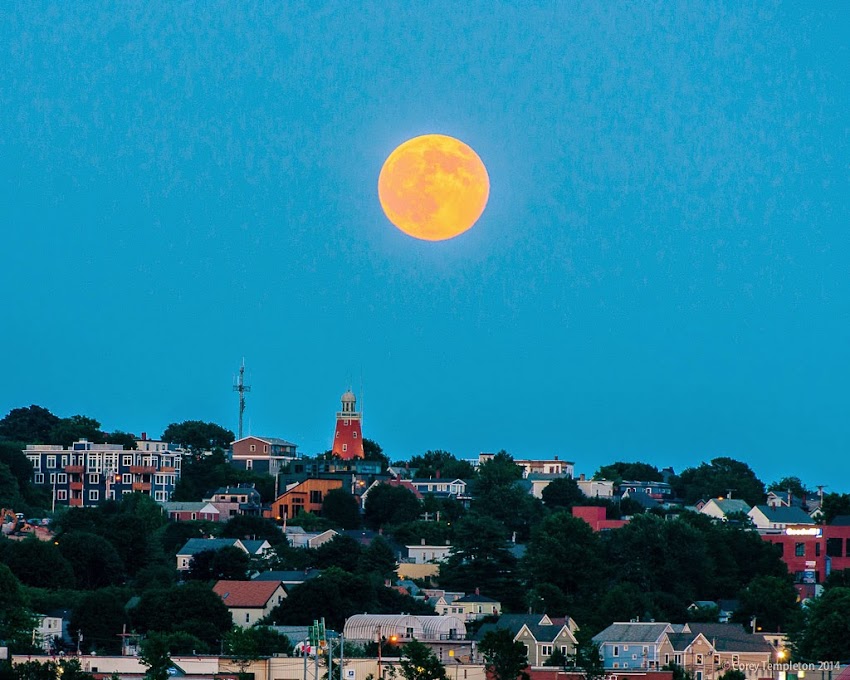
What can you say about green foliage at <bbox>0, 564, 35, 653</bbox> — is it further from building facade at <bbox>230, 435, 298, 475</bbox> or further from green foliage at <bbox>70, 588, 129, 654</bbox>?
building facade at <bbox>230, 435, 298, 475</bbox>

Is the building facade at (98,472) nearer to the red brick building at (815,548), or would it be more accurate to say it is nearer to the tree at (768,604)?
the red brick building at (815,548)

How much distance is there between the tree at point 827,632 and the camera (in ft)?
320

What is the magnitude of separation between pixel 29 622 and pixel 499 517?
6008 cm

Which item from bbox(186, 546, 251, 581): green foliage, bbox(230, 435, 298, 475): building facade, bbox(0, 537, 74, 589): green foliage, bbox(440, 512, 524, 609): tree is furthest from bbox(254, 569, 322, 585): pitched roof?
bbox(230, 435, 298, 475): building facade

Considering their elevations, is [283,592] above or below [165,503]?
below

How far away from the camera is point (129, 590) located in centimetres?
11244

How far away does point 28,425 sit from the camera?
193625 millimetres

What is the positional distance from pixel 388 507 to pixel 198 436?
122 ft

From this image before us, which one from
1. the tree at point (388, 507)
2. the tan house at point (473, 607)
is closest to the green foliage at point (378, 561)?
the tan house at point (473, 607)

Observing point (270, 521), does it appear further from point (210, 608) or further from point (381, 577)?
point (210, 608)

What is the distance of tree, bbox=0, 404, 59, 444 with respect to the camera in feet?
628

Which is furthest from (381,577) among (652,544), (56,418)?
(56,418)

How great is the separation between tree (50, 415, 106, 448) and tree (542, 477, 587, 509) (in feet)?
127

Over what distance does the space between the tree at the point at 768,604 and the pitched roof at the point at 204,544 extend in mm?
30560
